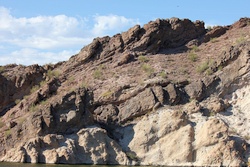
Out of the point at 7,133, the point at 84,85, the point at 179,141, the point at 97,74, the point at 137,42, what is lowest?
the point at 179,141

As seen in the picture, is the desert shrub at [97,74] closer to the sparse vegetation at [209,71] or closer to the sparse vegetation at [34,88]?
the sparse vegetation at [34,88]

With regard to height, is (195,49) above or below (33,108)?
above

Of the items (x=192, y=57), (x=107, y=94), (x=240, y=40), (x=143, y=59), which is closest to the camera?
(x=107, y=94)

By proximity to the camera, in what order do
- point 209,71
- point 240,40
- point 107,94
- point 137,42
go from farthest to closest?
1. point 137,42
2. point 240,40
3. point 209,71
4. point 107,94

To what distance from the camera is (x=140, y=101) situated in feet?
132

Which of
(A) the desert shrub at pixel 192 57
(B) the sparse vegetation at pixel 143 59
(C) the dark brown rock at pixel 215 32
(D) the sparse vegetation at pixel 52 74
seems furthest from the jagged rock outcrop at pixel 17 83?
(C) the dark brown rock at pixel 215 32

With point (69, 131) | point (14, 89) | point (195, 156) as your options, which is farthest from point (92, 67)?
point (195, 156)

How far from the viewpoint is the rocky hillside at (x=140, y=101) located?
3466cm

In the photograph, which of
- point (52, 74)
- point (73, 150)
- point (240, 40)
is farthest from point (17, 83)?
point (240, 40)

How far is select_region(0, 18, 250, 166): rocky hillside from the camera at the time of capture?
34656 mm

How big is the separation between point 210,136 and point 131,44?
60.6 ft

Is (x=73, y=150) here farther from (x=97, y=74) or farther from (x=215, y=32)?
(x=215, y=32)

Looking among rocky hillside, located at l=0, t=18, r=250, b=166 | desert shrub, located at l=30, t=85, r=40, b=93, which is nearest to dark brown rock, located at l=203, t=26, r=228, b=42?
rocky hillside, located at l=0, t=18, r=250, b=166

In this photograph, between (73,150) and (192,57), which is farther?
(192,57)
